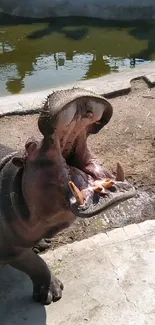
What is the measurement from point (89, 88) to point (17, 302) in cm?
327

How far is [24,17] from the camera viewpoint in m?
10.6

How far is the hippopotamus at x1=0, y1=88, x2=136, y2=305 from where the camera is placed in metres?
2.11

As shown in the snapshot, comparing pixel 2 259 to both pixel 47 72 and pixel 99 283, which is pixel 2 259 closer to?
pixel 99 283

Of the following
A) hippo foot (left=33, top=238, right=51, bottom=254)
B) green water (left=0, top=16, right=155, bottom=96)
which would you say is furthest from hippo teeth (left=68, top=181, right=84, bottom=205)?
green water (left=0, top=16, right=155, bottom=96)

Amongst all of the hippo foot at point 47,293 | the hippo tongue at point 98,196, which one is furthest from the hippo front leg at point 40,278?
the hippo tongue at point 98,196

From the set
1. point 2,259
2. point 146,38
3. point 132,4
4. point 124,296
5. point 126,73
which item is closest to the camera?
point 2,259

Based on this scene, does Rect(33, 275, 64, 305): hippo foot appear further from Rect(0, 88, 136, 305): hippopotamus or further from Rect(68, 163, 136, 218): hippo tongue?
Rect(68, 163, 136, 218): hippo tongue

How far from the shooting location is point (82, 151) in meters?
2.35

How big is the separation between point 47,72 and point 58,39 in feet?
5.83

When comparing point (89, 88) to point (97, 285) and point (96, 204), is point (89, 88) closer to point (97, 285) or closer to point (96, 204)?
point (97, 285)

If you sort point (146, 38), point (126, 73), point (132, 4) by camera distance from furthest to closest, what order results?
point (132, 4) < point (146, 38) < point (126, 73)

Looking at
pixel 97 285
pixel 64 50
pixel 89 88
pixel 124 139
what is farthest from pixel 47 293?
pixel 64 50

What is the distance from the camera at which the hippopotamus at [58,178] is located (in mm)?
2111

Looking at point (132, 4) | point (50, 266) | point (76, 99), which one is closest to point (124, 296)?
point (50, 266)
